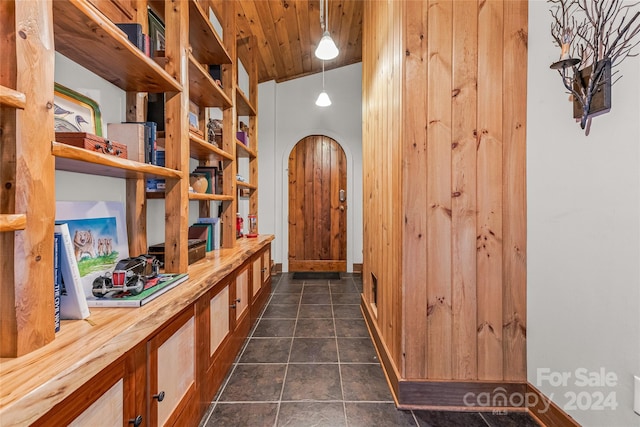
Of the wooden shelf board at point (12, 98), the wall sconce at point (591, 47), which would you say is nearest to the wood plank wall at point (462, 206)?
the wall sconce at point (591, 47)

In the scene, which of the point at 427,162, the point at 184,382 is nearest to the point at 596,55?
the point at 427,162

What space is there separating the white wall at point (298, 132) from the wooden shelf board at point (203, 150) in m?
2.36

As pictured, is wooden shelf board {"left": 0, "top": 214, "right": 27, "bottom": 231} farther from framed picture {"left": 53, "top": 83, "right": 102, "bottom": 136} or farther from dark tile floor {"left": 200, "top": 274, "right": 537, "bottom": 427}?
dark tile floor {"left": 200, "top": 274, "right": 537, "bottom": 427}

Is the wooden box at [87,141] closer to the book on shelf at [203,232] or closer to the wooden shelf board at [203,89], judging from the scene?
the wooden shelf board at [203,89]

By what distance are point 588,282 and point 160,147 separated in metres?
2.11

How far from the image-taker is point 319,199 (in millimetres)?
4742

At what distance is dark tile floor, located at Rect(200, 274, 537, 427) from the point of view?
1472 millimetres

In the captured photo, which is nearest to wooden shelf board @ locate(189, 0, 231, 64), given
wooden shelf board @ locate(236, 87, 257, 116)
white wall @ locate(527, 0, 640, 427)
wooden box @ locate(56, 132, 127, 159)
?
wooden shelf board @ locate(236, 87, 257, 116)

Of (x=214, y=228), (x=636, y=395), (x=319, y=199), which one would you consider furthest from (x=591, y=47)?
(x=319, y=199)

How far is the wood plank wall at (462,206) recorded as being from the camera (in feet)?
5.05

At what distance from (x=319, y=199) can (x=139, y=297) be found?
378 cm

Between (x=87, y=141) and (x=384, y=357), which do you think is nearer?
(x=87, y=141)

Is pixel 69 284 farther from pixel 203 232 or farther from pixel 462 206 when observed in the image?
pixel 462 206

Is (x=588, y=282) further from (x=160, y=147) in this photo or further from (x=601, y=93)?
(x=160, y=147)
